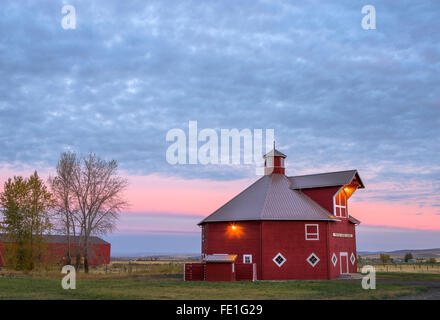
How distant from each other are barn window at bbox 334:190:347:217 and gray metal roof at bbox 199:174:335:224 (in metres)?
1.50

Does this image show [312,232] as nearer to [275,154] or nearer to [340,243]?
[340,243]

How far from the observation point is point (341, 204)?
123 ft

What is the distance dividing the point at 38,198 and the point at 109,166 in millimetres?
8458

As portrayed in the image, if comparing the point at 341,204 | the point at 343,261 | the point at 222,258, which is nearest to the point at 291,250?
the point at 222,258

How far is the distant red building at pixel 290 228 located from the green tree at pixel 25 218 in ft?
59.6

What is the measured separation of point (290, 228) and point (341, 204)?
684 centimetres

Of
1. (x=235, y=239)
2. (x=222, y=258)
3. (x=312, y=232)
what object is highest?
(x=312, y=232)

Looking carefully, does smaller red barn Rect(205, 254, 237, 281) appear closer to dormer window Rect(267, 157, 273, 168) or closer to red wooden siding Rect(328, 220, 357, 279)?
red wooden siding Rect(328, 220, 357, 279)

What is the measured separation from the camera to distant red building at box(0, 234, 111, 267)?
45.7 m

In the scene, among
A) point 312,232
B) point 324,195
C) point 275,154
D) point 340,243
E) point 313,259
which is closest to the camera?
point 313,259

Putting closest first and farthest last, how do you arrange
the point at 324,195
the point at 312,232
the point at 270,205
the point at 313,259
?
the point at 313,259 < the point at 312,232 < the point at 270,205 < the point at 324,195
